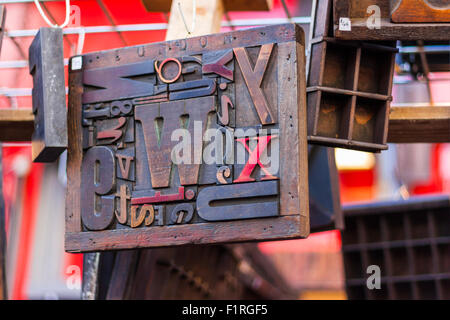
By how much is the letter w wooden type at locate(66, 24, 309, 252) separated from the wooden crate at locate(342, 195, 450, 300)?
3.90m

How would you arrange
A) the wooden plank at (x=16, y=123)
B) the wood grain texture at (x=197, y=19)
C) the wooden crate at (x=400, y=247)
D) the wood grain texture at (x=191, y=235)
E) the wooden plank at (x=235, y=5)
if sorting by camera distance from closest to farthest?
1. the wood grain texture at (x=191, y=235)
2. the wood grain texture at (x=197, y=19)
3. the wooden plank at (x=235, y=5)
4. the wooden plank at (x=16, y=123)
5. the wooden crate at (x=400, y=247)

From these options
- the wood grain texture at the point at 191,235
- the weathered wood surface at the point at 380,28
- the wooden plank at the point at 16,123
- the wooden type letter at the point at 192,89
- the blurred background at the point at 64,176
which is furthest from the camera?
the blurred background at the point at 64,176

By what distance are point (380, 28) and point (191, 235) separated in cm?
164

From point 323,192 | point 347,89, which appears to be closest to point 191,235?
point 347,89

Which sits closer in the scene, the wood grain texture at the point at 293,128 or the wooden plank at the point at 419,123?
the wood grain texture at the point at 293,128

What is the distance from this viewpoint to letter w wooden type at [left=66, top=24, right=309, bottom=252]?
15.3ft

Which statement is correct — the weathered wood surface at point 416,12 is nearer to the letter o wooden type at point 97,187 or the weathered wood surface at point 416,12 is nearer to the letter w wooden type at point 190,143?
the letter w wooden type at point 190,143

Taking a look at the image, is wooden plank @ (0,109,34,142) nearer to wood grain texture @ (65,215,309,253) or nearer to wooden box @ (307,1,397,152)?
wood grain texture @ (65,215,309,253)

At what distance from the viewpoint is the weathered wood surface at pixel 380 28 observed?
480 centimetres

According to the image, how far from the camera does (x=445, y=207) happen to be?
27.2 ft

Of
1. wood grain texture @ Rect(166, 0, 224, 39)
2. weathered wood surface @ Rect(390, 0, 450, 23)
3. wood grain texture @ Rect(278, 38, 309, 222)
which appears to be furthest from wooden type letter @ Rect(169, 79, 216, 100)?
weathered wood surface @ Rect(390, 0, 450, 23)

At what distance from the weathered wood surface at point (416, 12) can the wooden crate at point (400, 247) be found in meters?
3.73

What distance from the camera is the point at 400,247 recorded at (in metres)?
8.45

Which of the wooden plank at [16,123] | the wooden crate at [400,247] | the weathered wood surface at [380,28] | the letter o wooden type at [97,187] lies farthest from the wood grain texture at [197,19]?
the wooden crate at [400,247]
